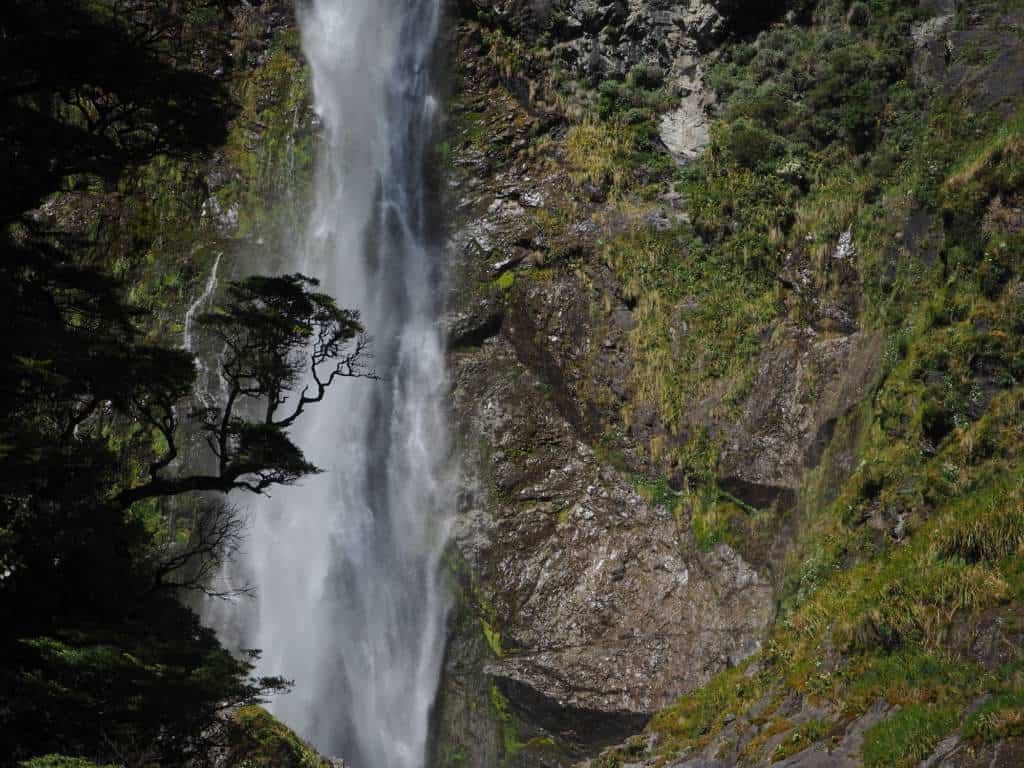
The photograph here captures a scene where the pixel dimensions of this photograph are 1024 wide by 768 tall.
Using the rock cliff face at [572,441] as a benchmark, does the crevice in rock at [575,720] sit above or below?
below

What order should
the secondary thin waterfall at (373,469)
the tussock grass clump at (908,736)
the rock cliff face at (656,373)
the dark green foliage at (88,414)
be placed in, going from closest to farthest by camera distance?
the tussock grass clump at (908,736) < the dark green foliage at (88,414) < the rock cliff face at (656,373) < the secondary thin waterfall at (373,469)

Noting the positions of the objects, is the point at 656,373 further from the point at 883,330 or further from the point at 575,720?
the point at 575,720

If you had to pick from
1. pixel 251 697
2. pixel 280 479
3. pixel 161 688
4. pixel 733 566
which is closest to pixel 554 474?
pixel 733 566

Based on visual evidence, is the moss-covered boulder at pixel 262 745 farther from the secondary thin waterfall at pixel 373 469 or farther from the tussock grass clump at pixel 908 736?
the tussock grass clump at pixel 908 736

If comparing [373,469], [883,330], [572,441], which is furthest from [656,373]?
[373,469]

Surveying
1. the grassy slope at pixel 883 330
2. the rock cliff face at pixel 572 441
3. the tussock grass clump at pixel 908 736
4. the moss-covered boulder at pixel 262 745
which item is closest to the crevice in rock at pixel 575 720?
the rock cliff face at pixel 572 441

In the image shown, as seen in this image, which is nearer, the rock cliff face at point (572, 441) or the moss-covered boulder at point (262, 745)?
the moss-covered boulder at point (262, 745)

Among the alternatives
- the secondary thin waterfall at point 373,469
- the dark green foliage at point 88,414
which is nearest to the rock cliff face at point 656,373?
the secondary thin waterfall at point 373,469

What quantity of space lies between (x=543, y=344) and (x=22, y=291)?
13337mm

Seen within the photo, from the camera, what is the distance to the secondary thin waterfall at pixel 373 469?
1928 centimetres

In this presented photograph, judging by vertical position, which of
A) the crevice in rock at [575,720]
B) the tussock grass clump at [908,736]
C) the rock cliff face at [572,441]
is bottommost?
the tussock grass clump at [908,736]

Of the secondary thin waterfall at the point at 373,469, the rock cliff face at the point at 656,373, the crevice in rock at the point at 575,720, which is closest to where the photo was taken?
the rock cliff face at the point at 656,373

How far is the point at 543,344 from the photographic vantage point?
20750 millimetres

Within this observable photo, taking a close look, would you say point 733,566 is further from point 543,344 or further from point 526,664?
point 543,344
